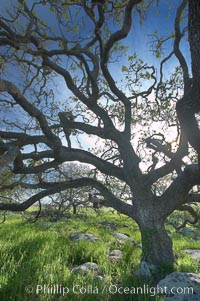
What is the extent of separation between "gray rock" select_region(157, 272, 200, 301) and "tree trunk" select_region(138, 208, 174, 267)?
1.33 meters

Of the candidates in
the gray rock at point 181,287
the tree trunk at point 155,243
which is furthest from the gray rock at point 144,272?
the tree trunk at point 155,243

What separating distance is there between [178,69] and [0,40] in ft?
21.7

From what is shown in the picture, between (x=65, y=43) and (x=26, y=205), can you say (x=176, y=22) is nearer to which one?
(x=65, y=43)

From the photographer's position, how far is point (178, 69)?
9250 mm

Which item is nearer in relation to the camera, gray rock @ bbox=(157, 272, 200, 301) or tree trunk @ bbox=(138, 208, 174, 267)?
gray rock @ bbox=(157, 272, 200, 301)

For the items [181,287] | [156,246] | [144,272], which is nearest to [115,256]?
[156,246]

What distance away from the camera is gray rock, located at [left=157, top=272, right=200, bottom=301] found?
4062mm

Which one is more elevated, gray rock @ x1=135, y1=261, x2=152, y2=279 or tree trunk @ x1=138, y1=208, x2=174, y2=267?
tree trunk @ x1=138, y1=208, x2=174, y2=267

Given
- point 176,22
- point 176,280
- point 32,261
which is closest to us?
point 176,280

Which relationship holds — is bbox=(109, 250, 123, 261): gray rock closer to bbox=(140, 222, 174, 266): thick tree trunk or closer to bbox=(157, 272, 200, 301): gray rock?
bbox=(140, 222, 174, 266): thick tree trunk

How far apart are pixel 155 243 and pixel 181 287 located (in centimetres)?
203

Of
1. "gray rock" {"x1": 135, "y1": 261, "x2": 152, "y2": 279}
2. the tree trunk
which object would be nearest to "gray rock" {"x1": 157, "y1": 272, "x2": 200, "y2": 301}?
"gray rock" {"x1": 135, "y1": 261, "x2": 152, "y2": 279}

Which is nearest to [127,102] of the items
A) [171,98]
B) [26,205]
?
[171,98]

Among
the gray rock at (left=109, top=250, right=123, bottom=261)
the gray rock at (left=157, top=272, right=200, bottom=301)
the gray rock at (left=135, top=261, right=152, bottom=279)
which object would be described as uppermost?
the gray rock at (left=109, top=250, right=123, bottom=261)
